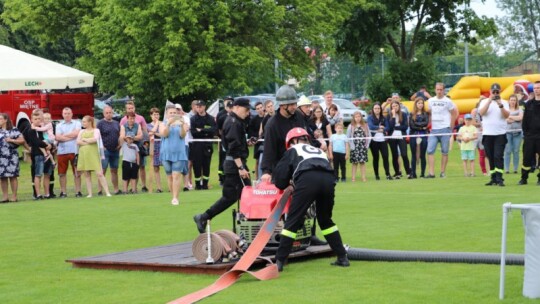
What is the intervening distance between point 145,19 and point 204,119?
19749 millimetres

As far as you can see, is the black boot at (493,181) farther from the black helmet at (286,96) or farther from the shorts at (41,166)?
the black helmet at (286,96)

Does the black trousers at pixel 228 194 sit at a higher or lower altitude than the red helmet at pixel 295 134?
lower

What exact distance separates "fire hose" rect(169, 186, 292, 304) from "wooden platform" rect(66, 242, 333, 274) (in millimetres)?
283

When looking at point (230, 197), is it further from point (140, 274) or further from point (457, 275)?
point (457, 275)

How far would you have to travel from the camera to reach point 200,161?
26.2m

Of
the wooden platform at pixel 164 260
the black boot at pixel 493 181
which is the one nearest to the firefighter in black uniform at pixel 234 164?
the wooden platform at pixel 164 260

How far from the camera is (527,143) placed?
864 inches

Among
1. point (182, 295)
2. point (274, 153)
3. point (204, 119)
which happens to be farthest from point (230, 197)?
point (204, 119)

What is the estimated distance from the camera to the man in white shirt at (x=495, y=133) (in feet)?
72.9

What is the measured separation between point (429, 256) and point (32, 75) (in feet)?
58.3

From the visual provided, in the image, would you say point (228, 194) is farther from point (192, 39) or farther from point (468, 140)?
point (192, 39)

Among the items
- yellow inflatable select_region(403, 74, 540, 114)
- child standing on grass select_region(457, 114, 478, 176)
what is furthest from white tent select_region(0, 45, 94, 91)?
yellow inflatable select_region(403, 74, 540, 114)

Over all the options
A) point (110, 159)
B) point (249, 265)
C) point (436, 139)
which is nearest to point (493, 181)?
point (436, 139)

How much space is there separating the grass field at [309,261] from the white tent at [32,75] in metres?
4.58
